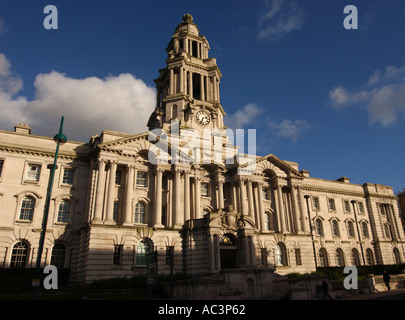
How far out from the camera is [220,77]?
194ft

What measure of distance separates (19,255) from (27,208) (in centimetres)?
490

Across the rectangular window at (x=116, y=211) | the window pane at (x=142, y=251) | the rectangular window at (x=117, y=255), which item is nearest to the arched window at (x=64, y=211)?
the rectangular window at (x=116, y=211)

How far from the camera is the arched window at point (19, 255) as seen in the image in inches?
1299

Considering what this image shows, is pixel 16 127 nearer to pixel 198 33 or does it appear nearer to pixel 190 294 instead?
pixel 190 294

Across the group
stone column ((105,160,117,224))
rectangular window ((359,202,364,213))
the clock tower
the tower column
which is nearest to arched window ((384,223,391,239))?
rectangular window ((359,202,364,213))

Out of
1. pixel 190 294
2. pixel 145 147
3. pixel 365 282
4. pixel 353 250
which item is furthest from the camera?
pixel 353 250

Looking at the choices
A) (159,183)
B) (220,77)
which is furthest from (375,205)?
(159,183)

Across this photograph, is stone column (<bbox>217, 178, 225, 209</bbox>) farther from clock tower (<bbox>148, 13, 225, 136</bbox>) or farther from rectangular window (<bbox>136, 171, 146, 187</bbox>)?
clock tower (<bbox>148, 13, 225, 136</bbox>)

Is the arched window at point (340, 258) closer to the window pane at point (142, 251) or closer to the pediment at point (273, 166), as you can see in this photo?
the pediment at point (273, 166)

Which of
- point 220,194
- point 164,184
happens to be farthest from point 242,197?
point 164,184

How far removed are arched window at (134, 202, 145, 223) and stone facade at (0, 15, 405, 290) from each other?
12cm

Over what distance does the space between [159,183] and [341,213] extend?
32628 mm

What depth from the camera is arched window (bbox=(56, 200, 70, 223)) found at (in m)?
36.5

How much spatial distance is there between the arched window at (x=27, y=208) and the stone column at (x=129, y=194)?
32.9 feet
